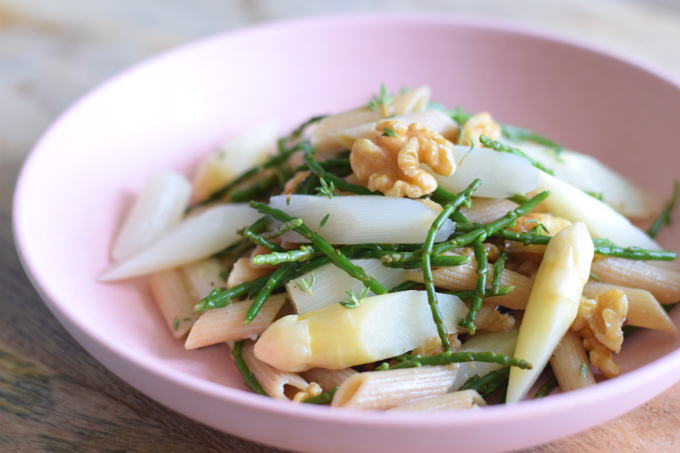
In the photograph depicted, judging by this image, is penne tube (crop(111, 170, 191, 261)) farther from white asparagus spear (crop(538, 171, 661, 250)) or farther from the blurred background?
white asparagus spear (crop(538, 171, 661, 250))

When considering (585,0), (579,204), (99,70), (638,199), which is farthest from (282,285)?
(585,0)

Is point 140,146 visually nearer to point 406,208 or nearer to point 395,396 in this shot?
point 406,208

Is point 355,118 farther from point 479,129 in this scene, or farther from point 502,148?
point 502,148

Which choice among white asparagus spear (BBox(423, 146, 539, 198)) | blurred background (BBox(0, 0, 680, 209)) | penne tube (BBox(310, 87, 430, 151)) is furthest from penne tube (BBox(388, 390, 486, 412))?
blurred background (BBox(0, 0, 680, 209))

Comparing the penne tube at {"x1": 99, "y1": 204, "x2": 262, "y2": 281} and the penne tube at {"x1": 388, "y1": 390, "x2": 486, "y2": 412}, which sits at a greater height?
the penne tube at {"x1": 388, "y1": 390, "x2": 486, "y2": 412}

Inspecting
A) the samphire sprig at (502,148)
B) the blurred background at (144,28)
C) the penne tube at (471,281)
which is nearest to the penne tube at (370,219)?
the penne tube at (471,281)

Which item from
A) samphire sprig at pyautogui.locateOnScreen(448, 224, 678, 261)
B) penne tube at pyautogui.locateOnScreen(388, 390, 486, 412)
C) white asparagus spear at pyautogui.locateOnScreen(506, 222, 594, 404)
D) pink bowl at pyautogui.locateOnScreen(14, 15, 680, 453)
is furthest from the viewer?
samphire sprig at pyautogui.locateOnScreen(448, 224, 678, 261)
